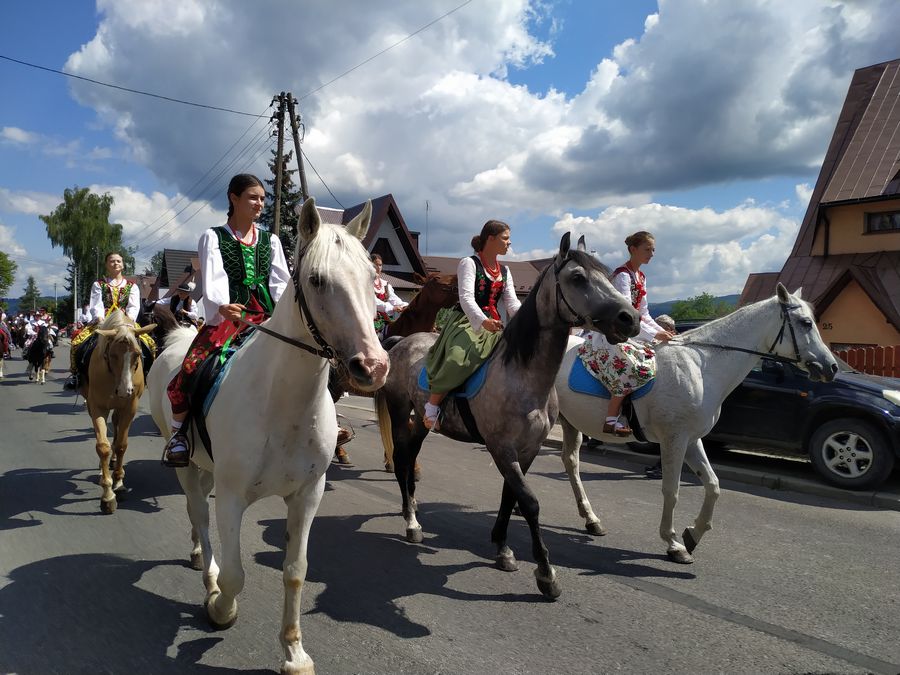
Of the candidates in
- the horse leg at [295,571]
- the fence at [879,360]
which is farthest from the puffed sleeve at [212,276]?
the fence at [879,360]

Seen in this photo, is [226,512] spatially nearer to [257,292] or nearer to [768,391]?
[257,292]

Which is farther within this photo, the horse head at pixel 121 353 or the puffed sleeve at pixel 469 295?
the horse head at pixel 121 353

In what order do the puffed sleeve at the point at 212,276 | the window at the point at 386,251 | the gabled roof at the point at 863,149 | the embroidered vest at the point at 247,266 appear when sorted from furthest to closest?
the window at the point at 386,251 → the gabled roof at the point at 863,149 → the embroidered vest at the point at 247,266 → the puffed sleeve at the point at 212,276

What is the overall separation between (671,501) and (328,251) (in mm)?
3889

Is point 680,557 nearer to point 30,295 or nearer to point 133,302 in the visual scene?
point 133,302

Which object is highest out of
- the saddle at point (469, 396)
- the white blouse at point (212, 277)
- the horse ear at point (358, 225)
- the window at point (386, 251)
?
the window at point (386, 251)

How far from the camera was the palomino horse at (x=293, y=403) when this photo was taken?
2.51 meters

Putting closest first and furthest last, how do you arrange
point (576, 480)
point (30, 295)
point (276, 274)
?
point (276, 274), point (576, 480), point (30, 295)

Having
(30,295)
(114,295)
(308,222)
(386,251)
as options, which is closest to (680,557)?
(308,222)

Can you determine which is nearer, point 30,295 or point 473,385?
point 473,385

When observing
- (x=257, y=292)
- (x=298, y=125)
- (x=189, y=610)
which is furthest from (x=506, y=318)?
(x=298, y=125)

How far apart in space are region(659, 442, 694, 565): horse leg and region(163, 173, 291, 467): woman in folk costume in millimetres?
3651

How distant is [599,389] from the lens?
18.6ft

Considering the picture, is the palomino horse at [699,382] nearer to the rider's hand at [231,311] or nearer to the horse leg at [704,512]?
the horse leg at [704,512]
